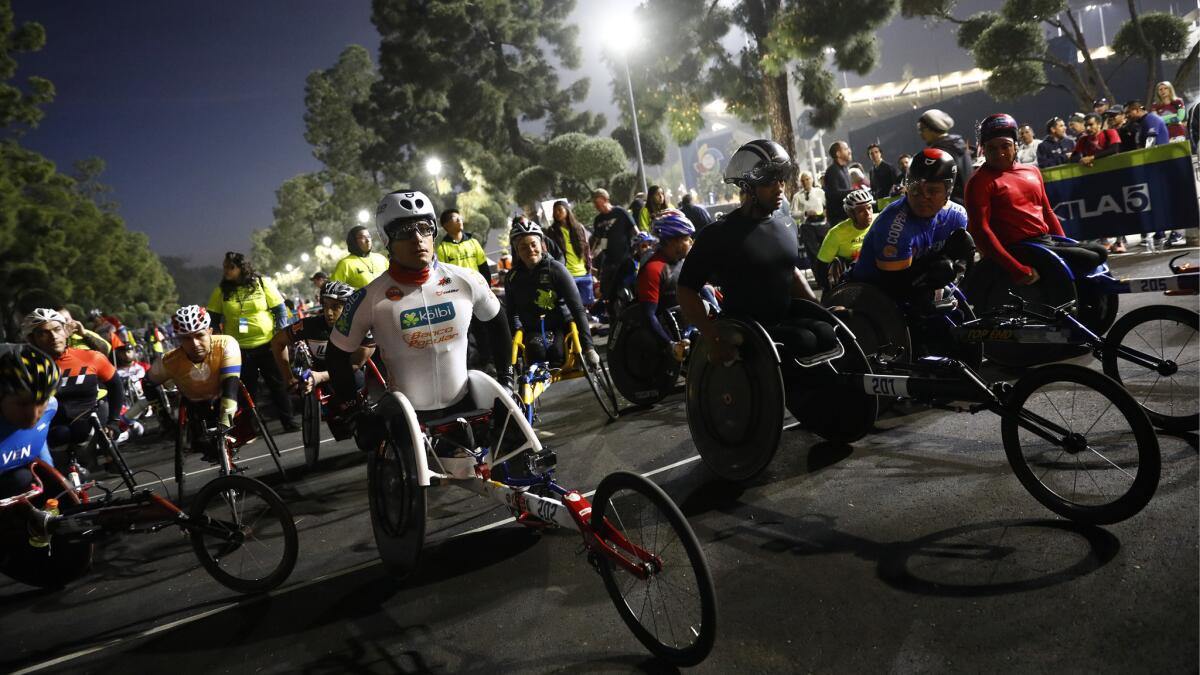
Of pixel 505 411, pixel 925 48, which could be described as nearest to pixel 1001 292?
pixel 505 411

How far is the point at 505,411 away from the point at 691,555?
5.38 ft

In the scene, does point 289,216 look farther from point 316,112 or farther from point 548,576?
point 548,576

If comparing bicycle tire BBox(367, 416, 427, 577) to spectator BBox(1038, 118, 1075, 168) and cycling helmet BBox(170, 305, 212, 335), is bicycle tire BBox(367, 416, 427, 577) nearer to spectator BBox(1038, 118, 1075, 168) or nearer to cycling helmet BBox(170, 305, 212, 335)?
cycling helmet BBox(170, 305, 212, 335)

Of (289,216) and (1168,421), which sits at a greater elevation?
(289,216)

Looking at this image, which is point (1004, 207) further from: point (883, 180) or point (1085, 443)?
point (883, 180)

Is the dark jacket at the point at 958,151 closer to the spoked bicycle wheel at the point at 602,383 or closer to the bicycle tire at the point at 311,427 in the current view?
the spoked bicycle wheel at the point at 602,383

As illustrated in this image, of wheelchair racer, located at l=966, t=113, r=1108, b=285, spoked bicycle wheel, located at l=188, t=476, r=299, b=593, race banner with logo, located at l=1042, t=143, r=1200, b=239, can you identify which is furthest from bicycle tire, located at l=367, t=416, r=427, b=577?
race banner with logo, located at l=1042, t=143, r=1200, b=239

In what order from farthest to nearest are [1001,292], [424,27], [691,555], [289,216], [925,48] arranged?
1. [925,48]
2. [289,216]
3. [424,27]
4. [1001,292]
5. [691,555]

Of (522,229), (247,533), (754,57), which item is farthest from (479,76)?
(247,533)

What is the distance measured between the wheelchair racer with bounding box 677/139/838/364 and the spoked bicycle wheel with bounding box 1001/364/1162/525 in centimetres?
118

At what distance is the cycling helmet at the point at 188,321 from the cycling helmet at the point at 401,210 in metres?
2.92

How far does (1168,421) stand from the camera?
4484 mm

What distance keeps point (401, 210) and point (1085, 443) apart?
3552 millimetres

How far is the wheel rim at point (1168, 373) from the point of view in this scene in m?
4.67
